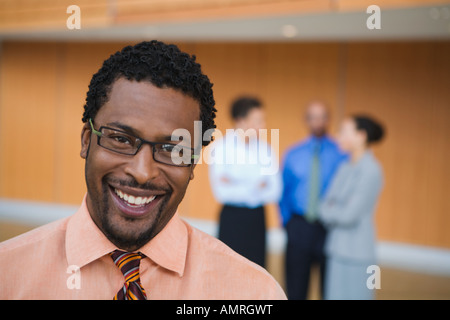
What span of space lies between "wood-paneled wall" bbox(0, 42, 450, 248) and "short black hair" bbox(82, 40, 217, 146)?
4585mm

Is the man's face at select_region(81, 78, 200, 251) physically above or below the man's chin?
above

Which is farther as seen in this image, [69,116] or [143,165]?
[69,116]

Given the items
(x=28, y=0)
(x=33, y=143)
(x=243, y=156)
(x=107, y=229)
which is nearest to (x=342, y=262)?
(x=243, y=156)

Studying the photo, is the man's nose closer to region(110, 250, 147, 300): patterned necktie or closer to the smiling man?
the smiling man

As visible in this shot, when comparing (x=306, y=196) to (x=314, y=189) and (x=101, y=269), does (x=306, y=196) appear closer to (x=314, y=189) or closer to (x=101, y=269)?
(x=314, y=189)

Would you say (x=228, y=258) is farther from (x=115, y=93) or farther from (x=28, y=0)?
(x=28, y=0)

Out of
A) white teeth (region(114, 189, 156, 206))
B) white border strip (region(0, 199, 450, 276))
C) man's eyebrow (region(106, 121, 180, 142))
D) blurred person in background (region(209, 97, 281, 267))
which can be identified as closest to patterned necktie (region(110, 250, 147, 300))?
white teeth (region(114, 189, 156, 206))

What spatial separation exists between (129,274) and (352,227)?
8.35ft

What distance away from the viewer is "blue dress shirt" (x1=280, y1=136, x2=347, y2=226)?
3723mm

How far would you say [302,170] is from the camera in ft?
12.5

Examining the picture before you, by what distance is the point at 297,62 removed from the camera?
6312mm

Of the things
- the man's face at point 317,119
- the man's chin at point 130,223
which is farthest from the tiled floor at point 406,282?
the man's chin at point 130,223

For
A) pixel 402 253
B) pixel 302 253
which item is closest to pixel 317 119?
pixel 302 253
